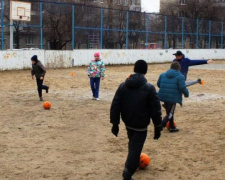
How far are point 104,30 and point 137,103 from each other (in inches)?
1056

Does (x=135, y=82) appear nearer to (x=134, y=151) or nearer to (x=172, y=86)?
(x=134, y=151)

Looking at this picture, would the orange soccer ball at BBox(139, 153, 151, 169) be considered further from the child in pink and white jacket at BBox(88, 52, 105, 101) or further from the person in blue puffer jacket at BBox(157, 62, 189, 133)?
the child in pink and white jacket at BBox(88, 52, 105, 101)

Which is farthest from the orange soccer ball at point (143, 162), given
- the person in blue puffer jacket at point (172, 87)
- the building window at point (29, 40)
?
the building window at point (29, 40)

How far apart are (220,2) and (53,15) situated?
40496mm

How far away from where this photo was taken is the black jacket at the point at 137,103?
514 centimetres

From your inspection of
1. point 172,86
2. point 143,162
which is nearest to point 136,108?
point 143,162

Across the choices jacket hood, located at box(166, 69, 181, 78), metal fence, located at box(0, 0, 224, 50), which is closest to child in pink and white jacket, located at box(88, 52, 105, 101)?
jacket hood, located at box(166, 69, 181, 78)

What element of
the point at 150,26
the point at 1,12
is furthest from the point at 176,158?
the point at 150,26

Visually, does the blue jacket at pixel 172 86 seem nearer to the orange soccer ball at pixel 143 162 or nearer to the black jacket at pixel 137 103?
the orange soccer ball at pixel 143 162

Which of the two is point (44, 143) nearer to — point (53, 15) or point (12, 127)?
point (12, 127)

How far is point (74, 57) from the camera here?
27.4 metres

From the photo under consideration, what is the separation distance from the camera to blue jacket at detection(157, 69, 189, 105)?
780 centimetres

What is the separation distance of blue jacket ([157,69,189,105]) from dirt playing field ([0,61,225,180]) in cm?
79

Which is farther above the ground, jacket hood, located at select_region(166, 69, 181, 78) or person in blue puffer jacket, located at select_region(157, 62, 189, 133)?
jacket hood, located at select_region(166, 69, 181, 78)
